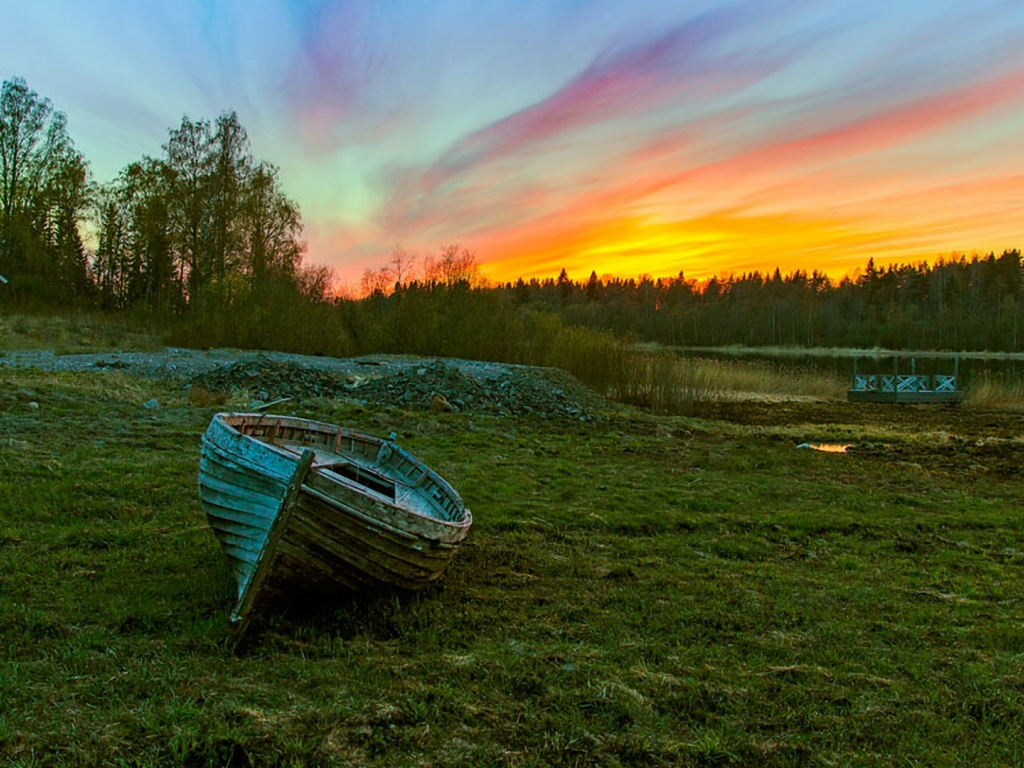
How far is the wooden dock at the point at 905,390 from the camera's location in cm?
2564

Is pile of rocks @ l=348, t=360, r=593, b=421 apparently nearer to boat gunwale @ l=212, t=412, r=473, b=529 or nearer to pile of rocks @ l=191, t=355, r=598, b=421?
pile of rocks @ l=191, t=355, r=598, b=421

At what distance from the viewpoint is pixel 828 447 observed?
45.8 feet

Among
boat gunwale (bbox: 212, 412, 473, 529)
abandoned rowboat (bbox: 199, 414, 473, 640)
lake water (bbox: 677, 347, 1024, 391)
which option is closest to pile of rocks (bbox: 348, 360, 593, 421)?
boat gunwale (bbox: 212, 412, 473, 529)

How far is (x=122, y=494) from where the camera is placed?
6.66m

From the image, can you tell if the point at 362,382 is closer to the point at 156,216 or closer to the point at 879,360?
the point at 156,216

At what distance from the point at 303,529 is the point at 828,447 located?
12728 millimetres

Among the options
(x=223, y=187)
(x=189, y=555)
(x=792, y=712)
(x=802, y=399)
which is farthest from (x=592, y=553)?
(x=223, y=187)

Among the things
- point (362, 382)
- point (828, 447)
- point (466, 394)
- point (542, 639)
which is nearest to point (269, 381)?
point (362, 382)

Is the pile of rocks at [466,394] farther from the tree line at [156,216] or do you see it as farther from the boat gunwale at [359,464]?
the tree line at [156,216]

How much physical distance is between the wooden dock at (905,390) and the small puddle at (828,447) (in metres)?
13.0

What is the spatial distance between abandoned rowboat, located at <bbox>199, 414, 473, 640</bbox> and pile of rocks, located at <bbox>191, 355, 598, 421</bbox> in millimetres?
9472

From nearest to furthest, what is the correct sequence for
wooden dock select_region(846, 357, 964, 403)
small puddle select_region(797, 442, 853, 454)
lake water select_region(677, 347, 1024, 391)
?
small puddle select_region(797, 442, 853, 454) < wooden dock select_region(846, 357, 964, 403) < lake water select_region(677, 347, 1024, 391)

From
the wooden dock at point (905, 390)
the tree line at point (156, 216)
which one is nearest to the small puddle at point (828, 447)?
the wooden dock at point (905, 390)

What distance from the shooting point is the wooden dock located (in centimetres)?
2564
